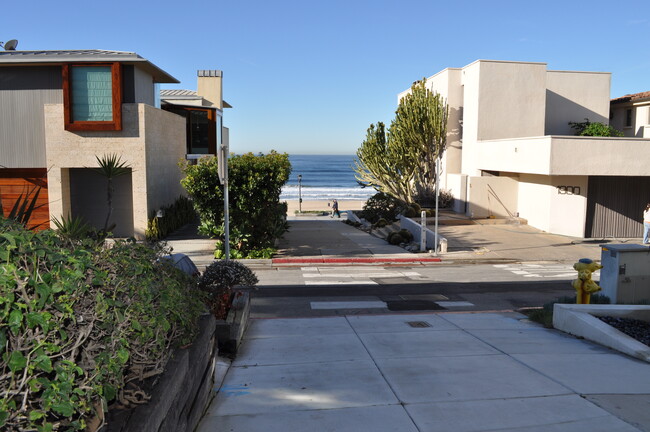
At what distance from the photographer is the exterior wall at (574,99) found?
32.8 meters

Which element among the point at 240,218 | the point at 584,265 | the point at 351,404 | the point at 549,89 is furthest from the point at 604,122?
the point at 351,404

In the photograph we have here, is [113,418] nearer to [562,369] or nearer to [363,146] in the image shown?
[562,369]

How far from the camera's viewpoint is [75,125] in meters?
22.3

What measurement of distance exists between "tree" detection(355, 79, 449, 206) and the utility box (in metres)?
20.0

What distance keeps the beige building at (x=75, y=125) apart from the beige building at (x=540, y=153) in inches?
638

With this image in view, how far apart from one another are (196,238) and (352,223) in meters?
11.2

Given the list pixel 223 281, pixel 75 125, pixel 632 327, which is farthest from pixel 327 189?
pixel 632 327

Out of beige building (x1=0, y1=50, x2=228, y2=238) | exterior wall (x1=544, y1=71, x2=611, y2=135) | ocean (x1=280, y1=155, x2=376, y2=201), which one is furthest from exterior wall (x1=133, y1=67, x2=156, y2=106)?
ocean (x1=280, y1=155, x2=376, y2=201)

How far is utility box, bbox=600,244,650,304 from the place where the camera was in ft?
37.3

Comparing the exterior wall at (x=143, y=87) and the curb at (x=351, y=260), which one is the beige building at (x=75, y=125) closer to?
the exterior wall at (x=143, y=87)

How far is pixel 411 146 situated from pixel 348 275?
15.9m

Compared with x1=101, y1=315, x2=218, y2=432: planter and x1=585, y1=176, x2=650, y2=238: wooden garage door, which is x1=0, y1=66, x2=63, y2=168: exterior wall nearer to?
x1=101, y1=315, x2=218, y2=432: planter

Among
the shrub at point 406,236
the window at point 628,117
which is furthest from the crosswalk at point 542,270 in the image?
the window at point 628,117

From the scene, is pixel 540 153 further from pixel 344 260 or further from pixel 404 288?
pixel 404 288
